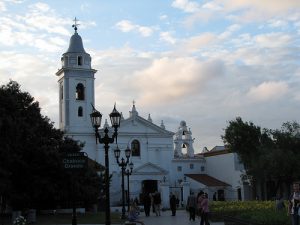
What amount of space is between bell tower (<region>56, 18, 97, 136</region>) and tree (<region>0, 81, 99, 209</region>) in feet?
96.5

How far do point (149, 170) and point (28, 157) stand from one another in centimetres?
3617

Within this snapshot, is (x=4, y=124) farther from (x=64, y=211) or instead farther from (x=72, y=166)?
(x=64, y=211)

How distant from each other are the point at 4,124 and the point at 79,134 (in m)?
39.7

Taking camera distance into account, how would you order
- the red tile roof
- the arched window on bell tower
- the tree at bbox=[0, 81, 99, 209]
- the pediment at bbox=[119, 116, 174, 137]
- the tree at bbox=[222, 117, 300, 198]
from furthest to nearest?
the pediment at bbox=[119, 116, 174, 137]
the red tile roof
the arched window on bell tower
the tree at bbox=[222, 117, 300, 198]
the tree at bbox=[0, 81, 99, 209]

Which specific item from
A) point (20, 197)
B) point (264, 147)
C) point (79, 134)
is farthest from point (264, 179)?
point (20, 197)

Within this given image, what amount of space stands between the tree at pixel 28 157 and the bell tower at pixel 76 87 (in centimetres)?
2942

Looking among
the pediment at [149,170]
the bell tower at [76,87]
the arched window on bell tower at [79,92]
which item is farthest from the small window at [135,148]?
the arched window on bell tower at [79,92]

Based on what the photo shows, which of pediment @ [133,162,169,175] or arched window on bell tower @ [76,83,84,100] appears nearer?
pediment @ [133,162,169,175]

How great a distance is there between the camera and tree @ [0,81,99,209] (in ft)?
107

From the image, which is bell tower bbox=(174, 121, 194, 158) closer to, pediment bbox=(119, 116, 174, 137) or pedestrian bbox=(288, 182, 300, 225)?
pediment bbox=(119, 116, 174, 137)

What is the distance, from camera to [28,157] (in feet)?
121

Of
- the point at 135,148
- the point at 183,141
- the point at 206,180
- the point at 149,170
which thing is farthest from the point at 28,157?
the point at 183,141

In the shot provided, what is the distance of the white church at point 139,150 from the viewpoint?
70188 millimetres

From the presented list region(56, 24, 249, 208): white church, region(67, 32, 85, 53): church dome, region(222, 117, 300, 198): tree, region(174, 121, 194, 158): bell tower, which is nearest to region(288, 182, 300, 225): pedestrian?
region(222, 117, 300, 198): tree
